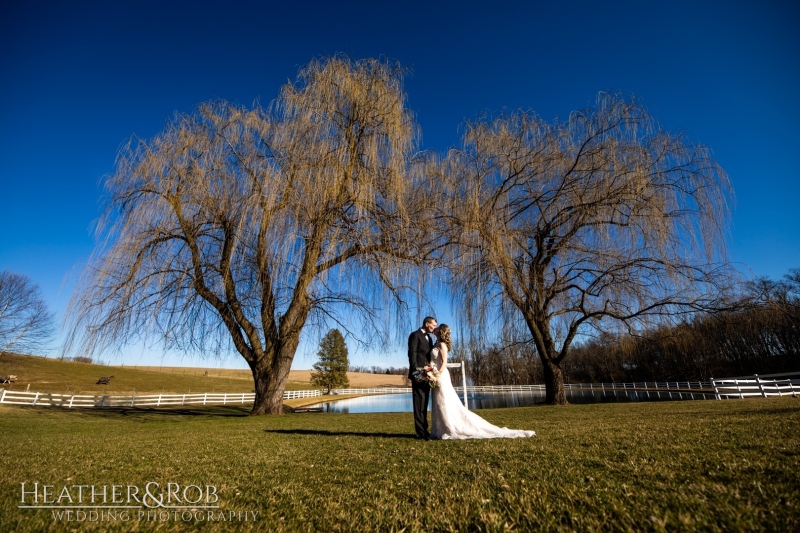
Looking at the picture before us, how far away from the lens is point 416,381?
5.36 m

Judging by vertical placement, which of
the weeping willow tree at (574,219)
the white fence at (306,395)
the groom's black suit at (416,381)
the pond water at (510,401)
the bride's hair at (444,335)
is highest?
the weeping willow tree at (574,219)

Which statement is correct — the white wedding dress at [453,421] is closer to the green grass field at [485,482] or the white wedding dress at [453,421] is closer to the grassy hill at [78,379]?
the green grass field at [485,482]

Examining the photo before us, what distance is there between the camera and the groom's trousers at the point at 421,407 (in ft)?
17.3

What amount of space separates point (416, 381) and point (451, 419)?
714mm

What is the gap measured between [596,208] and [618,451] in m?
9.08

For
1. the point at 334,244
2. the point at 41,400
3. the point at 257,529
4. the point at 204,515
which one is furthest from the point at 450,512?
the point at 41,400

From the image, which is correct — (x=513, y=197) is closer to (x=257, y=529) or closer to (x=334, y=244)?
(x=334, y=244)

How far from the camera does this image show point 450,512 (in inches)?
76.0

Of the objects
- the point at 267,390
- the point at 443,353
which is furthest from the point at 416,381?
the point at 267,390

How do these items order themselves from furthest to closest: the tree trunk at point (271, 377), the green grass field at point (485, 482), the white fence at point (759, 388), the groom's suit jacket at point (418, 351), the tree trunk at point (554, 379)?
the white fence at point (759, 388) → the tree trunk at point (554, 379) → the tree trunk at point (271, 377) → the groom's suit jacket at point (418, 351) → the green grass field at point (485, 482)

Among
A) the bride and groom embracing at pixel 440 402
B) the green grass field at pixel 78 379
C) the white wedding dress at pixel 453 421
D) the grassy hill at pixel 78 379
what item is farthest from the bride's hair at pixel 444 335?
the green grass field at pixel 78 379

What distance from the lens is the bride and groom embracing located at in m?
5.02

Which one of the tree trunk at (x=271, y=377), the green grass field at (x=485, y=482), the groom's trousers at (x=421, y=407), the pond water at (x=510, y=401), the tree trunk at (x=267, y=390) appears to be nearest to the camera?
the green grass field at (x=485, y=482)

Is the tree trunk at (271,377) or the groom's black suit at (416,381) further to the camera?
the tree trunk at (271,377)
